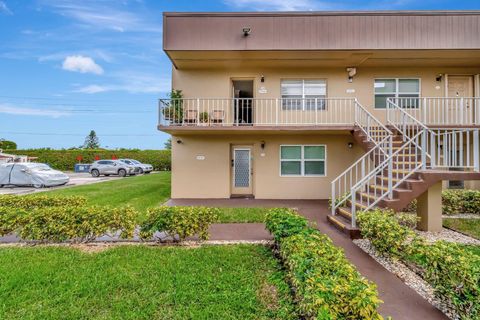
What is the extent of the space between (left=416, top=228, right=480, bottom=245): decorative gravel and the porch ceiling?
6.49 m

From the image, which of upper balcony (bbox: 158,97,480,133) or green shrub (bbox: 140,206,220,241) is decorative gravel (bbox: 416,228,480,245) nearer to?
upper balcony (bbox: 158,97,480,133)

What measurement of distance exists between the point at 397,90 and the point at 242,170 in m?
7.27

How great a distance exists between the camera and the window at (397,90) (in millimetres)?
10938

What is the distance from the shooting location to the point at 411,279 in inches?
163

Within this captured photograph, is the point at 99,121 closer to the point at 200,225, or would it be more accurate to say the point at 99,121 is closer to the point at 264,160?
the point at 264,160

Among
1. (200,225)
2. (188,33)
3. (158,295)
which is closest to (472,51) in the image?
(188,33)

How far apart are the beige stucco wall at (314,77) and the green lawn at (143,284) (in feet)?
24.6

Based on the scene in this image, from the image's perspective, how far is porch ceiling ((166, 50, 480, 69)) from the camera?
32.0 feet

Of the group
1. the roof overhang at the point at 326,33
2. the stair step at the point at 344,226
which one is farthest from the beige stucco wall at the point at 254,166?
the stair step at the point at 344,226

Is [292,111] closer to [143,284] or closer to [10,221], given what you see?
[143,284]

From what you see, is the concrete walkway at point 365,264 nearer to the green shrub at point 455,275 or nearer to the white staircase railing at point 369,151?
the green shrub at point 455,275

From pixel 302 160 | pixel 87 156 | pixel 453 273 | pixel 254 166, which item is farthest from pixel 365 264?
pixel 87 156

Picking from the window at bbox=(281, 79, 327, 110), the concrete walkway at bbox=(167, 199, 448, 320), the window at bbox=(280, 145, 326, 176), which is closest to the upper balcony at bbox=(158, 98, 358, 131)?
the window at bbox=(281, 79, 327, 110)

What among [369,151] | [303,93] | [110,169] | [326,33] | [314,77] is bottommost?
[110,169]
